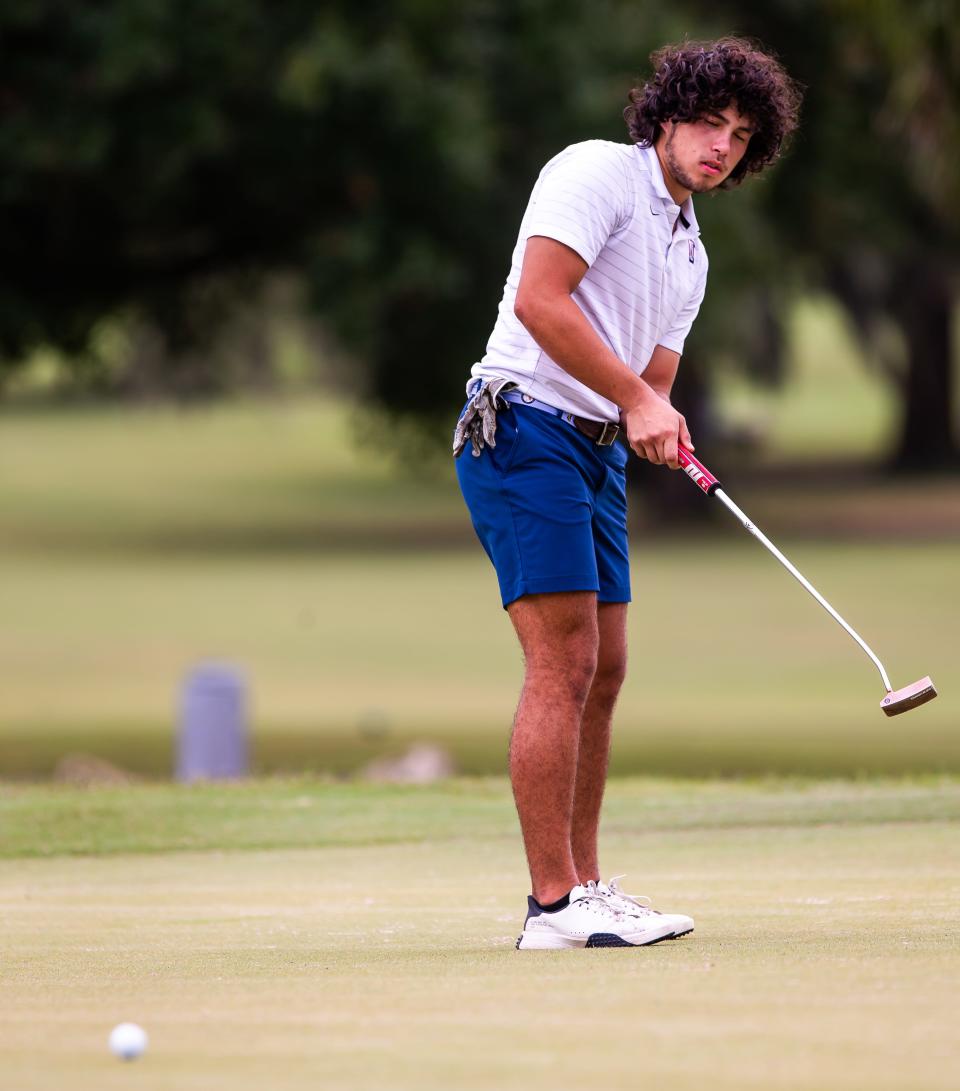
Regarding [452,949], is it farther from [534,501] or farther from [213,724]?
[213,724]

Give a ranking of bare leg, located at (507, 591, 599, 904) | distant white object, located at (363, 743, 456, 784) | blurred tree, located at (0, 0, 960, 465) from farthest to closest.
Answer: blurred tree, located at (0, 0, 960, 465) < distant white object, located at (363, 743, 456, 784) < bare leg, located at (507, 591, 599, 904)

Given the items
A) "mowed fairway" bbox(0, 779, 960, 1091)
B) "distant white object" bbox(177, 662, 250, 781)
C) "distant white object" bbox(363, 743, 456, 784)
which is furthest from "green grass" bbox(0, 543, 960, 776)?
"mowed fairway" bbox(0, 779, 960, 1091)

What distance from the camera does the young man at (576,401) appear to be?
4930 mm

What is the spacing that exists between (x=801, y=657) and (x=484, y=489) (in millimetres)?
13884

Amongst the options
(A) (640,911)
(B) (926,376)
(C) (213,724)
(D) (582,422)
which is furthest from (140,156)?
(B) (926,376)

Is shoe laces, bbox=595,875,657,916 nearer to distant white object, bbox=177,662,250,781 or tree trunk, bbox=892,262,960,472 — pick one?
distant white object, bbox=177,662,250,781

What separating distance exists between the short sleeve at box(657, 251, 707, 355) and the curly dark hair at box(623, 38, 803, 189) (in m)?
0.26

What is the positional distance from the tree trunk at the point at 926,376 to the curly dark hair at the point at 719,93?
33292 millimetres

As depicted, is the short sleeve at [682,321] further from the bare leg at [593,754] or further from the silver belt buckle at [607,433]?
the bare leg at [593,754]

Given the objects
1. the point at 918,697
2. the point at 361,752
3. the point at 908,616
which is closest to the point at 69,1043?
the point at 918,697

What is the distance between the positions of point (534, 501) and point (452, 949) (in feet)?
3.41

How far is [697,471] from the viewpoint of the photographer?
206 inches

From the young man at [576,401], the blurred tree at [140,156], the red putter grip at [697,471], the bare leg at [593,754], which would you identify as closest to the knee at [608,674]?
the bare leg at [593,754]

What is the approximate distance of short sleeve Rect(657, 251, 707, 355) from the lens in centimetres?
541
